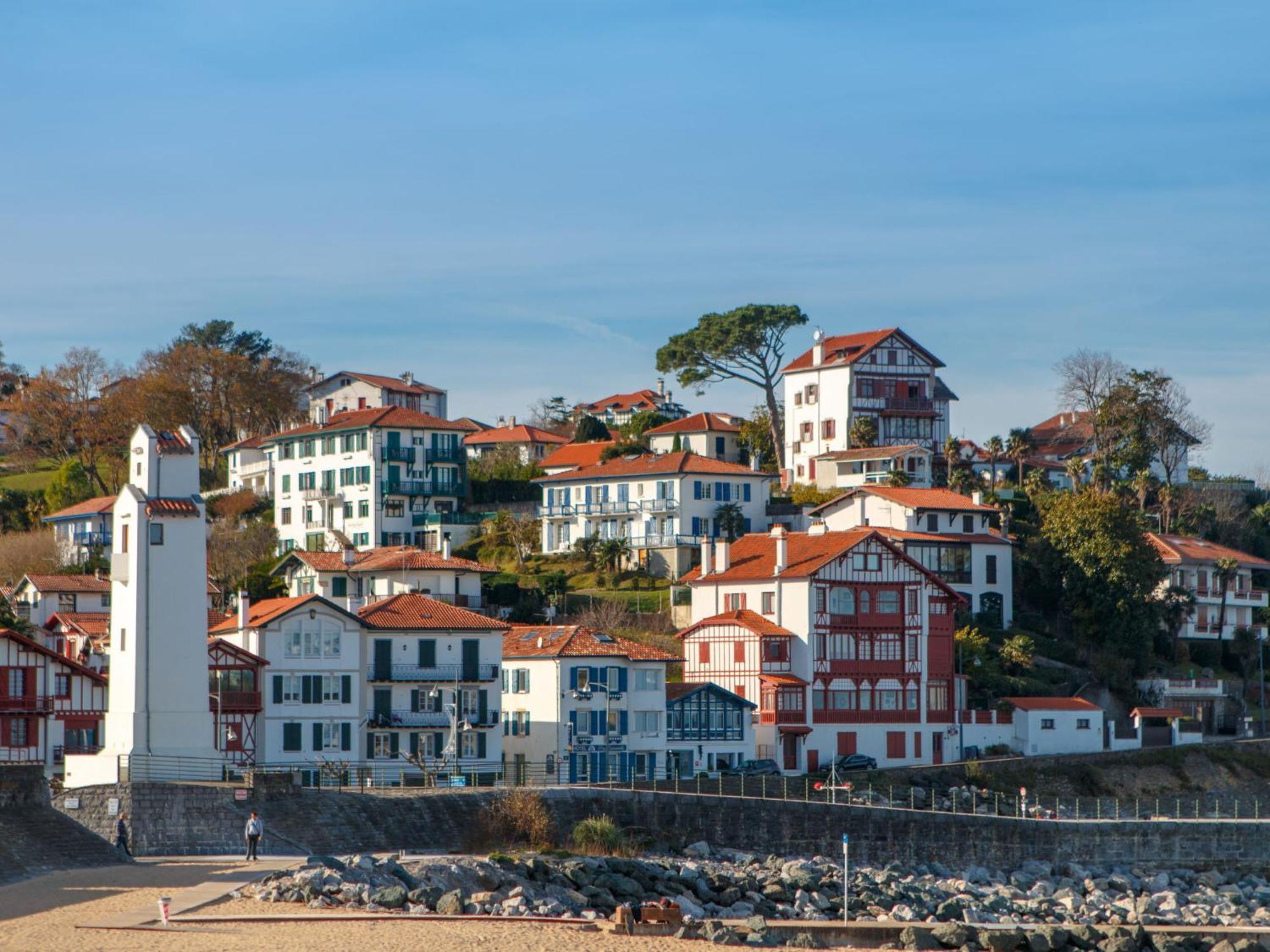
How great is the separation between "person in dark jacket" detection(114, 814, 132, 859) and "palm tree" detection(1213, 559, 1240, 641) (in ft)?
185

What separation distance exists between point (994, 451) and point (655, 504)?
21.6 metres

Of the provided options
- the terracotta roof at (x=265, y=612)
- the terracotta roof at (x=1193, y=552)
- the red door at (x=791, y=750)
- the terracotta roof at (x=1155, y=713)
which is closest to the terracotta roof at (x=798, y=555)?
the red door at (x=791, y=750)

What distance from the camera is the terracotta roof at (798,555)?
242ft

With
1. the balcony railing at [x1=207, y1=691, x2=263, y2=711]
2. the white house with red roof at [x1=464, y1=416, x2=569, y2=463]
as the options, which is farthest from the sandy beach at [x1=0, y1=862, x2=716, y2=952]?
the white house with red roof at [x1=464, y1=416, x2=569, y2=463]

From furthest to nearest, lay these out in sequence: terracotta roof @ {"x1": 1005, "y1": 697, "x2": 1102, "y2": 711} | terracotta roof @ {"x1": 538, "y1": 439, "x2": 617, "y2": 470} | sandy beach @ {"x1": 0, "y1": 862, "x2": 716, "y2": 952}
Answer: terracotta roof @ {"x1": 538, "y1": 439, "x2": 617, "y2": 470}, terracotta roof @ {"x1": 1005, "y1": 697, "x2": 1102, "y2": 711}, sandy beach @ {"x1": 0, "y1": 862, "x2": 716, "y2": 952}

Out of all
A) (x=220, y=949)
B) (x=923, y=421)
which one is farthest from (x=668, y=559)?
(x=220, y=949)

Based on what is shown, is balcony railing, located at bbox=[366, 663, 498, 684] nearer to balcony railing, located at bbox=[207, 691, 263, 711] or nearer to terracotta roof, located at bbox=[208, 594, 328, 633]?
terracotta roof, located at bbox=[208, 594, 328, 633]

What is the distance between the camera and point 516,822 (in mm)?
53344

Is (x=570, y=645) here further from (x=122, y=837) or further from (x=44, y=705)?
(x=122, y=837)

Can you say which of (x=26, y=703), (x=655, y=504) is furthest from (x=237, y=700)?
(x=655, y=504)

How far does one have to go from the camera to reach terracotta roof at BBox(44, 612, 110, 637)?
70.5 meters

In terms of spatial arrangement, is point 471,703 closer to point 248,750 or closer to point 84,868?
point 248,750

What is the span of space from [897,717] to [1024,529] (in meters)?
20.0

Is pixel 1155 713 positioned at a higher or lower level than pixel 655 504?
lower
